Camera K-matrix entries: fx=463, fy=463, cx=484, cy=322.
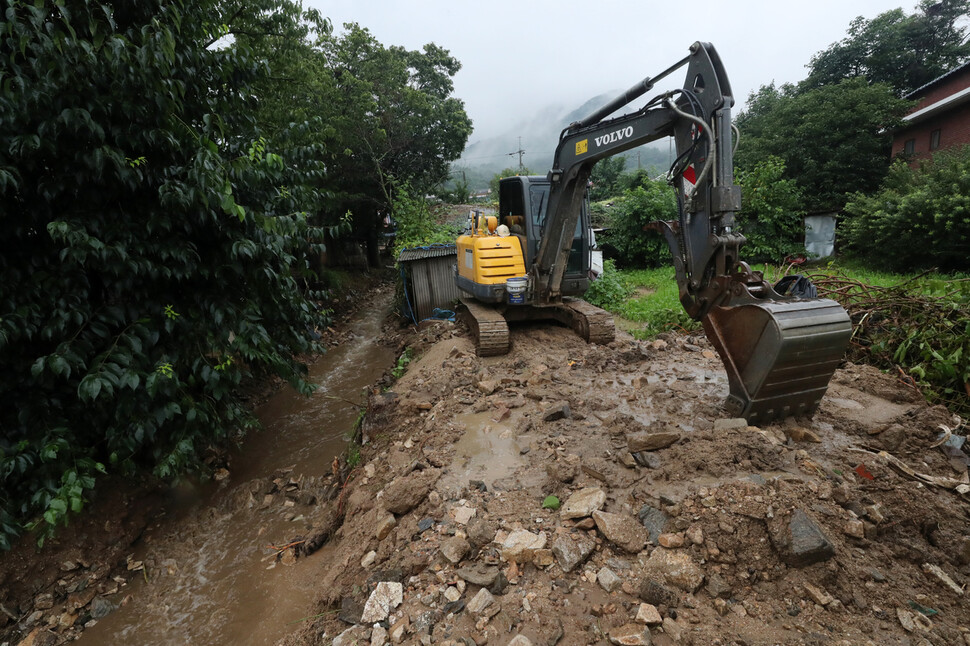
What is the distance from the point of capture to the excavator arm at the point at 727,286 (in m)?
3.24

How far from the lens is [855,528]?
7.78ft

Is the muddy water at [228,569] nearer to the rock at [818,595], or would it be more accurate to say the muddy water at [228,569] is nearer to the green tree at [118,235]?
the green tree at [118,235]

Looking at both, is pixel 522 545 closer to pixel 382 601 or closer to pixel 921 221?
pixel 382 601

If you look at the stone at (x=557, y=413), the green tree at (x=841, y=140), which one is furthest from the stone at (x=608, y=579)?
the green tree at (x=841, y=140)

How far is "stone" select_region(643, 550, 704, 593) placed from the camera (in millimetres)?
2262

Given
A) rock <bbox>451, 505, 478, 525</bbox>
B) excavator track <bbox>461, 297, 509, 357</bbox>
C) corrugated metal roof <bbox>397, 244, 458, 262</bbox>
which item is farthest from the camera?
corrugated metal roof <bbox>397, 244, 458, 262</bbox>

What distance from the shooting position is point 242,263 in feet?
13.0

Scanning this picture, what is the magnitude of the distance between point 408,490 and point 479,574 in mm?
1060

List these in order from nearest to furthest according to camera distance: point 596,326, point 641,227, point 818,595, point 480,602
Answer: point 818,595, point 480,602, point 596,326, point 641,227

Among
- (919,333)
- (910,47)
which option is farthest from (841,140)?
(919,333)

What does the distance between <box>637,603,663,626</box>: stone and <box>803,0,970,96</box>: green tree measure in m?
27.3

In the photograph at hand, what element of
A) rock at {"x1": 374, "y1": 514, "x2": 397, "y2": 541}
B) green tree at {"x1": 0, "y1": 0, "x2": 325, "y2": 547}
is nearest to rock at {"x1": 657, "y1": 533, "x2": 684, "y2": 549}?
rock at {"x1": 374, "y1": 514, "x2": 397, "y2": 541}

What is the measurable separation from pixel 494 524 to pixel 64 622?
10.6 ft

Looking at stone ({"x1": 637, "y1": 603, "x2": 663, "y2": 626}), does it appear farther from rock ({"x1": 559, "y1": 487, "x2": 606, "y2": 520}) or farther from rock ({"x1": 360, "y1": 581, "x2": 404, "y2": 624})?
rock ({"x1": 360, "y1": 581, "x2": 404, "y2": 624})
